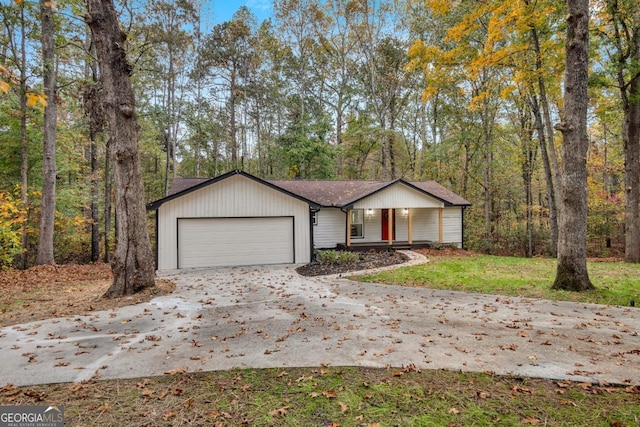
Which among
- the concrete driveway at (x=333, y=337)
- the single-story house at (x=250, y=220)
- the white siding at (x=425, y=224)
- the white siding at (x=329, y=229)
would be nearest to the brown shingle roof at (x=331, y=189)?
the single-story house at (x=250, y=220)

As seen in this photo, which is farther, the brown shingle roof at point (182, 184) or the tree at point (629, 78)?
the brown shingle roof at point (182, 184)

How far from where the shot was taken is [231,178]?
39.8ft

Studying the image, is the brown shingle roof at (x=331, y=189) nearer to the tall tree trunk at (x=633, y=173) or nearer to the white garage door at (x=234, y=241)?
the white garage door at (x=234, y=241)

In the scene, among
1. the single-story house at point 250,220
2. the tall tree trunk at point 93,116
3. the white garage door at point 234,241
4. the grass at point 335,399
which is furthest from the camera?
the tall tree trunk at point 93,116

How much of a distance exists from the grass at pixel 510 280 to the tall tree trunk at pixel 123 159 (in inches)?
222

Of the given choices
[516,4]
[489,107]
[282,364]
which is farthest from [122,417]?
[489,107]

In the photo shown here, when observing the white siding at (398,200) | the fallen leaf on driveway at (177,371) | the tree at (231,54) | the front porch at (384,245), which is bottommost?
the fallen leaf on driveway at (177,371)

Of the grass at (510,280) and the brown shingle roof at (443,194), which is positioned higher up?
the brown shingle roof at (443,194)

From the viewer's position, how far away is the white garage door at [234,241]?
1170 cm

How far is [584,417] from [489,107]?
63.5ft

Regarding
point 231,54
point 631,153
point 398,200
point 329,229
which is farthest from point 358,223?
point 231,54

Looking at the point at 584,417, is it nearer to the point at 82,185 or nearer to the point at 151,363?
the point at 151,363

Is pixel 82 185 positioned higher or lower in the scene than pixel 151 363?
higher

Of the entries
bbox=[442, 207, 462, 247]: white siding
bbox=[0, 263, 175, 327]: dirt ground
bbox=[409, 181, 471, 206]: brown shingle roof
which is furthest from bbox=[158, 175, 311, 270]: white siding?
bbox=[442, 207, 462, 247]: white siding
